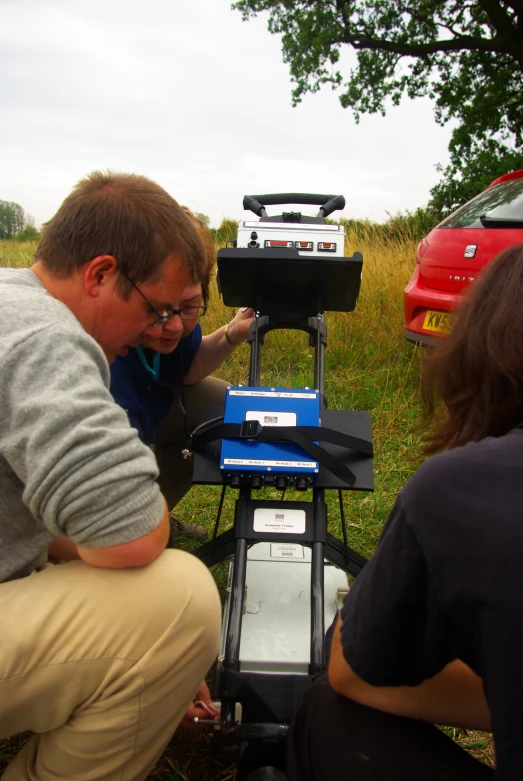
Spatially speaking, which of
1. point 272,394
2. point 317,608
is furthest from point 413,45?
point 317,608

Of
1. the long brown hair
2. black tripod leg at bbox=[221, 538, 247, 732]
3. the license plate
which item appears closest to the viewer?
the long brown hair

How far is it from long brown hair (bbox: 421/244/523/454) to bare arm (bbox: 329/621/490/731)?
42 centimetres

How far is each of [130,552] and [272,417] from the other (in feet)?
2.41

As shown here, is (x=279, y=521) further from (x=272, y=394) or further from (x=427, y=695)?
(x=427, y=695)

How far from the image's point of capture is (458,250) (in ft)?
12.6

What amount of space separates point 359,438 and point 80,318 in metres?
0.85

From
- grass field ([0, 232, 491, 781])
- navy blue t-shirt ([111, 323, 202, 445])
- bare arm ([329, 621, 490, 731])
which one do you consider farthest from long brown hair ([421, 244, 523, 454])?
grass field ([0, 232, 491, 781])

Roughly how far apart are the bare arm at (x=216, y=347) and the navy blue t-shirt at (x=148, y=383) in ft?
0.09

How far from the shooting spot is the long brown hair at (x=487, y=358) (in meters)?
1.01

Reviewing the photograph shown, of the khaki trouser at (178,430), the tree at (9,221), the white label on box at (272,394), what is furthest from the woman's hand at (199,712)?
the tree at (9,221)

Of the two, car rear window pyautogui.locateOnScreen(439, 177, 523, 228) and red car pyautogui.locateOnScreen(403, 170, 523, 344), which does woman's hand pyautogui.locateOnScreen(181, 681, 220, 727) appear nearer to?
red car pyautogui.locateOnScreen(403, 170, 523, 344)

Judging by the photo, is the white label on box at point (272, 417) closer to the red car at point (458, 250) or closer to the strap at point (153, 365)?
the strap at point (153, 365)

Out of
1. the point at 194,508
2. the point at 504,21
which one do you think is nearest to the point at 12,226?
the point at 504,21

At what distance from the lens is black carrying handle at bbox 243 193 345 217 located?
7.87 ft
